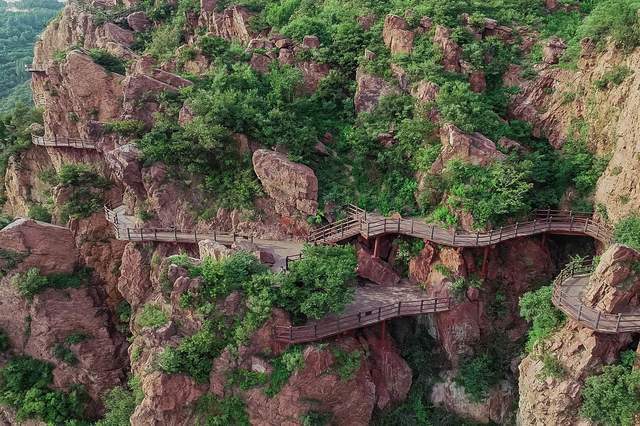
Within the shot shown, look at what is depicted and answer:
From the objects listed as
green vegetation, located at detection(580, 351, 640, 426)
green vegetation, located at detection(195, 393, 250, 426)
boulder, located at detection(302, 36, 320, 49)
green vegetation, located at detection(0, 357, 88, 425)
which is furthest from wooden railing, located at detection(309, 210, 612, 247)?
green vegetation, located at detection(0, 357, 88, 425)

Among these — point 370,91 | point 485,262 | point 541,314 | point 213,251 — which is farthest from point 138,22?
point 541,314

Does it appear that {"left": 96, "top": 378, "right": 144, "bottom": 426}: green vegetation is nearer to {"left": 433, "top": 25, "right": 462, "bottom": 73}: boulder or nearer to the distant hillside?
{"left": 433, "top": 25, "right": 462, "bottom": 73}: boulder

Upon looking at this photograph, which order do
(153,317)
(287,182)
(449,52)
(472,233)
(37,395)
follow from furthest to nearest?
(449,52)
(287,182)
(37,395)
(472,233)
(153,317)

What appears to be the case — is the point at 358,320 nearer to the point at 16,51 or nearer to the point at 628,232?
the point at 628,232

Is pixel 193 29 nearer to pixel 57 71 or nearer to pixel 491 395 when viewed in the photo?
pixel 57 71

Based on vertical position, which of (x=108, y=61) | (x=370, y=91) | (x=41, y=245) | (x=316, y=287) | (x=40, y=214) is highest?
(x=108, y=61)

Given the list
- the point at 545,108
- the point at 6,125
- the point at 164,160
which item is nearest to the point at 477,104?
the point at 545,108
